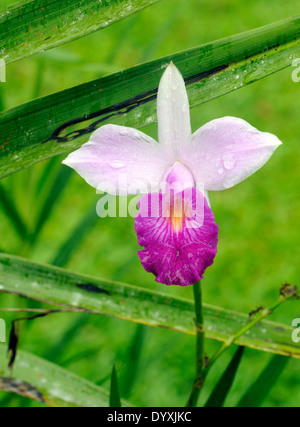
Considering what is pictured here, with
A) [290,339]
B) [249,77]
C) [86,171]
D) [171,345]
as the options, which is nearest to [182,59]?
[249,77]

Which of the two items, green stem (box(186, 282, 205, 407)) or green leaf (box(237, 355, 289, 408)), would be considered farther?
green leaf (box(237, 355, 289, 408))

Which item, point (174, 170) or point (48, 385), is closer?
point (174, 170)

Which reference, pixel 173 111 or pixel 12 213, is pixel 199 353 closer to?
pixel 173 111

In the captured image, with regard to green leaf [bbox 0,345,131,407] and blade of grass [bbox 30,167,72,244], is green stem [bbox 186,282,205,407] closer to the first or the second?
green leaf [bbox 0,345,131,407]

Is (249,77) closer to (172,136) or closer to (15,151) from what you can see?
(172,136)

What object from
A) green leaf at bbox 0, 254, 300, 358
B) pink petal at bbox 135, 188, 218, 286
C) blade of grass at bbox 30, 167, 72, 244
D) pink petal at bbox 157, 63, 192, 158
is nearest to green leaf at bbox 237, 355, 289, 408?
green leaf at bbox 0, 254, 300, 358

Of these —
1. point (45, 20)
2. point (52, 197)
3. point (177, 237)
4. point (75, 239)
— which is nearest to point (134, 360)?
point (75, 239)
